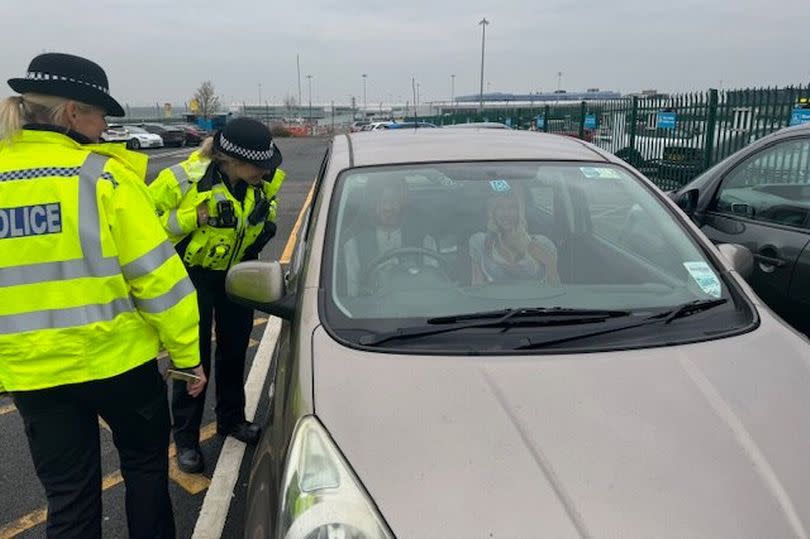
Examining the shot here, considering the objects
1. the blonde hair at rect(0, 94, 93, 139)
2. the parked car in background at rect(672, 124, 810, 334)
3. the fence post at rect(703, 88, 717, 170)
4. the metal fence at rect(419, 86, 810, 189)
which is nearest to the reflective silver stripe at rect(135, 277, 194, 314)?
the blonde hair at rect(0, 94, 93, 139)

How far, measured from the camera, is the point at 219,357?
3482 millimetres

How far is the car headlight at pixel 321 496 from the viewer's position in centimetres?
141

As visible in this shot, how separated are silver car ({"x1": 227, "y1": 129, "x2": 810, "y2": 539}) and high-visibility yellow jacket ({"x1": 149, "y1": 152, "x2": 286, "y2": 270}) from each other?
0.55 m

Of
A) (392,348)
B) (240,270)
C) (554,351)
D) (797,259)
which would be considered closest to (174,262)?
(240,270)

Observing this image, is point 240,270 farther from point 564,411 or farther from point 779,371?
point 779,371

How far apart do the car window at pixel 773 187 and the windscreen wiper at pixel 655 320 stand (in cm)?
152

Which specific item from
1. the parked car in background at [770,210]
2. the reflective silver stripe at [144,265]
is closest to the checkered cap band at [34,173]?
the reflective silver stripe at [144,265]

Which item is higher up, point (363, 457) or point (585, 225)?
point (585, 225)

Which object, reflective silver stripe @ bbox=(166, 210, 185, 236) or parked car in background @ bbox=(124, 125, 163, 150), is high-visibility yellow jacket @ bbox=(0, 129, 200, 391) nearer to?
reflective silver stripe @ bbox=(166, 210, 185, 236)

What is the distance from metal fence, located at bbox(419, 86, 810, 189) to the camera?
25.7 ft

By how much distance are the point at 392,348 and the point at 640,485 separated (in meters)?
0.76

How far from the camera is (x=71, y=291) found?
1.98 m

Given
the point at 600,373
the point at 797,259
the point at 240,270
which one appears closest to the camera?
the point at 600,373

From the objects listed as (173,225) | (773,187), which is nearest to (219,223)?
(173,225)
